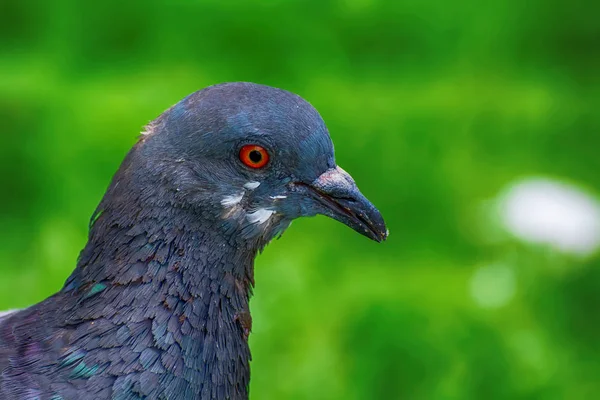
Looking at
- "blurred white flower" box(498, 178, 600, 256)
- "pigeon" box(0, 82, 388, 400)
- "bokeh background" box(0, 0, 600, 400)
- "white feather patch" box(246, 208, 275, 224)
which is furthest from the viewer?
"blurred white flower" box(498, 178, 600, 256)

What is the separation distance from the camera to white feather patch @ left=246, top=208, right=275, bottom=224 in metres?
3.25

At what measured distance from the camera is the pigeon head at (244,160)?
3.14m

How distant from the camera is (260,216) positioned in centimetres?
328

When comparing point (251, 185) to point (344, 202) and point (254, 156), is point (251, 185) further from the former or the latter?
point (344, 202)

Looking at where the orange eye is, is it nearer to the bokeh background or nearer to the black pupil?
the black pupil

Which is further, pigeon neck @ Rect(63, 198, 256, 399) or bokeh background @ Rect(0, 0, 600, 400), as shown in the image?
bokeh background @ Rect(0, 0, 600, 400)

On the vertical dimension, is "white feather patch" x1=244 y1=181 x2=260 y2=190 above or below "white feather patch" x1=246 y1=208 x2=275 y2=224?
above

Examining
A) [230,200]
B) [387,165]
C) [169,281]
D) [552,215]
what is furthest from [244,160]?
[552,215]

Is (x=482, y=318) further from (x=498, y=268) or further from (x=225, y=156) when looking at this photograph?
(x=225, y=156)

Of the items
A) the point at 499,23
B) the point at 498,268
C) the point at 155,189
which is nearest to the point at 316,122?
the point at 155,189

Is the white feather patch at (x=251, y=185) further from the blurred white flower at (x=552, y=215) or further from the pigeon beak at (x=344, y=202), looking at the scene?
the blurred white flower at (x=552, y=215)

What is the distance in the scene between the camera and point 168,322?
318 centimetres

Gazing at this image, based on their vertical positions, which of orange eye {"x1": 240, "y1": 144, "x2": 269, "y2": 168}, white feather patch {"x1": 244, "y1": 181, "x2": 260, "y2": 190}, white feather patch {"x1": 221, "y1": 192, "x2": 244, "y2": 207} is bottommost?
white feather patch {"x1": 221, "y1": 192, "x2": 244, "y2": 207}

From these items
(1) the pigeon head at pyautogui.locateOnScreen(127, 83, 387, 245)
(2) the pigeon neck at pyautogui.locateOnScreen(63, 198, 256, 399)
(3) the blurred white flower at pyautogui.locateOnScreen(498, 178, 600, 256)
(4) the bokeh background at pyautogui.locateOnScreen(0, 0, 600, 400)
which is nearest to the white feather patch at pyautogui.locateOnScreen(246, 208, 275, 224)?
(1) the pigeon head at pyautogui.locateOnScreen(127, 83, 387, 245)
